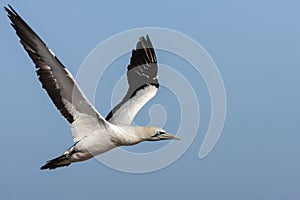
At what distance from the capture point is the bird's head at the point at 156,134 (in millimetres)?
27047

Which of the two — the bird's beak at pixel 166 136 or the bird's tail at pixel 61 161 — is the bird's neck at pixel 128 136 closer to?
the bird's beak at pixel 166 136

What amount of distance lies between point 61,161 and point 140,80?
6048 mm

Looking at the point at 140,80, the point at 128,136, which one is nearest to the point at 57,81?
the point at 128,136

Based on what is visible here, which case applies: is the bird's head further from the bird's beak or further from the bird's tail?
the bird's tail

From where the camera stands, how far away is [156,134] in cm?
2719

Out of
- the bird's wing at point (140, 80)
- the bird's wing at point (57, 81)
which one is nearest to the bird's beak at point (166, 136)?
the bird's wing at point (57, 81)

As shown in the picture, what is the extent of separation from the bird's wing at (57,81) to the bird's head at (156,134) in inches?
59.3

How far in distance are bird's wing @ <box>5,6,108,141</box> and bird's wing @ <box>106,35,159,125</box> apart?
97.3 inches

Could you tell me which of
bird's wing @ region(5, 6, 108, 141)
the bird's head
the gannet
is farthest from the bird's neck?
bird's wing @ region(5, 6, 108, 141)

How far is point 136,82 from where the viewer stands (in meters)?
32.2

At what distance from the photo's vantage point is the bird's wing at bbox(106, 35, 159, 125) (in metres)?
30.1

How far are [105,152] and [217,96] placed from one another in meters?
5.44

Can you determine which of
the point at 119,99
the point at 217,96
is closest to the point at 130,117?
the point at 119,99

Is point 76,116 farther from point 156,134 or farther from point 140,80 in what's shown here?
point 140,80
